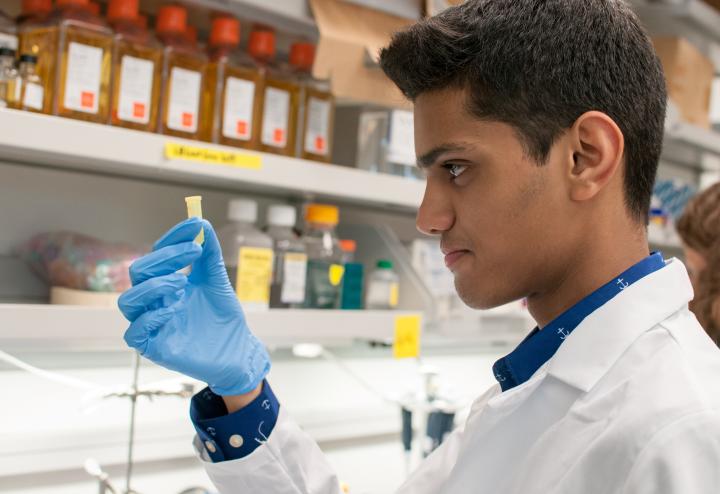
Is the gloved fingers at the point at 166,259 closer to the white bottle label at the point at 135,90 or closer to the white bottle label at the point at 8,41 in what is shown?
the white bottle label at the point at 135,90

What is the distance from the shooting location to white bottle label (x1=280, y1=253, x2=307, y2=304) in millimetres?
1796

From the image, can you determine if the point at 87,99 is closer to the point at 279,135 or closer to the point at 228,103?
the point at 228,103

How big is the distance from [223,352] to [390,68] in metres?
0.47

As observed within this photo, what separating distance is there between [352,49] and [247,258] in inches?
19.3

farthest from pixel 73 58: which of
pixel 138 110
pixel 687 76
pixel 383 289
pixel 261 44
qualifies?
pixel 687 76

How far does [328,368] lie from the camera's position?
2.49 meters

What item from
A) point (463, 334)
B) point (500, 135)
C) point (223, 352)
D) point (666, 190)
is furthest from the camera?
point (666, 190)

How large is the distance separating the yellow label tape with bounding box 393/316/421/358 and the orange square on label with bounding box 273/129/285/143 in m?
0.47

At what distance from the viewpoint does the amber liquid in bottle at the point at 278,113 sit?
1.75m

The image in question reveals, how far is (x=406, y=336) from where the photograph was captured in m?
1.95

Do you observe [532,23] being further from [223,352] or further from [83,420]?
[83,420]

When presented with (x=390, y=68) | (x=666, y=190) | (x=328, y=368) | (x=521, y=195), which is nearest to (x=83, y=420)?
(x=328, y=368)

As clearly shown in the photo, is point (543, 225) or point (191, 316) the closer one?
point (543, 225)

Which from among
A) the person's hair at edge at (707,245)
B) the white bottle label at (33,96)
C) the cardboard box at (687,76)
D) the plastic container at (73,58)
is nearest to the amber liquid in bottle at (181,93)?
the plastic container at (73,58)
